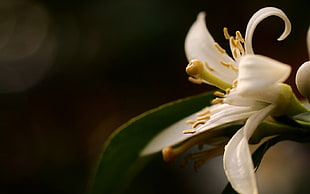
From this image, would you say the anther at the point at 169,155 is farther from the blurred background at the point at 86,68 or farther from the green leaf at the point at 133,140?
the blurred background at the point at 86,68

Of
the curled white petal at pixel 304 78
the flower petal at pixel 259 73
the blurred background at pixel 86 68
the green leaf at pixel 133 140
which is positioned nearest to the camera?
the flower petal at pixel 259 73

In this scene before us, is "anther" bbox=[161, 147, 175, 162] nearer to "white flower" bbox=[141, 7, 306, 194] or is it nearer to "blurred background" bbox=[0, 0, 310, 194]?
"white flower" bbox=[141, 7, 306, 194]

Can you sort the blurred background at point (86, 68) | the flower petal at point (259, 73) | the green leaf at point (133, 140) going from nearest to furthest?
1. the flower petal at point (259, 73)
2. the green leaf at point (133, 140)
3. the blurred background at point (86, 68)

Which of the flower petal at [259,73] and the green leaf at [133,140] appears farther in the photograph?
the green leaf at [133,140]

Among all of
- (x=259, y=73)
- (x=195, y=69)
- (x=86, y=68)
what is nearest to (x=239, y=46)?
(x=195, y=69)

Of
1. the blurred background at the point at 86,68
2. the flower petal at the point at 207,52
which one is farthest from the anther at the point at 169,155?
the blurred background at the point at 86,68

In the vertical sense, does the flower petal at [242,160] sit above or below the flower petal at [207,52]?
below

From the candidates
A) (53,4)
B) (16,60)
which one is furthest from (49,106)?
(53,4)

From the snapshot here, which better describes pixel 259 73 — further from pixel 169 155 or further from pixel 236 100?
pixel 169 155

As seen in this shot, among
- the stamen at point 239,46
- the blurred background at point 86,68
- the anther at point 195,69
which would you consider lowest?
the blurred background at point 86,68
